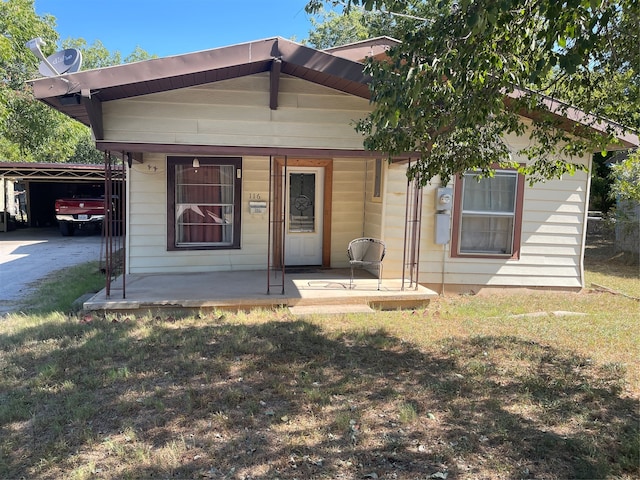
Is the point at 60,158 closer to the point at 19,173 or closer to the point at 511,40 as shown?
the point at 19,173

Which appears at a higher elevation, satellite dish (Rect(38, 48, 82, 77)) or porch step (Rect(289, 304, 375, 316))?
satellite dish (Rect(38, 48, 82, 77))

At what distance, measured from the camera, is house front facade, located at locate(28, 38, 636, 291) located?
565 cm

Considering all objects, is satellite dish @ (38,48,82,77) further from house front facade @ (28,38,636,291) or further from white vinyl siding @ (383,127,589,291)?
white vinyl siding @ (383,127,589,291)

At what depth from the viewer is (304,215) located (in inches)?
328

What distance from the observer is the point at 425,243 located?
741 centimetres

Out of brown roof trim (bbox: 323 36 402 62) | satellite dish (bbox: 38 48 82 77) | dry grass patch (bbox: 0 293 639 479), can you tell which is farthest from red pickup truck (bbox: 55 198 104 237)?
brown roof trim (bbox: 323 36 402 62)

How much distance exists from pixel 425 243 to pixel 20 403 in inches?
226

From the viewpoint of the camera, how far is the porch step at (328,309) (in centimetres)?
590

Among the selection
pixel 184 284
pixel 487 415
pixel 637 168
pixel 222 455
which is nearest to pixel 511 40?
pixel 487 415

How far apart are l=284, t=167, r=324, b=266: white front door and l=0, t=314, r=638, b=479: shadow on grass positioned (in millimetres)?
3475

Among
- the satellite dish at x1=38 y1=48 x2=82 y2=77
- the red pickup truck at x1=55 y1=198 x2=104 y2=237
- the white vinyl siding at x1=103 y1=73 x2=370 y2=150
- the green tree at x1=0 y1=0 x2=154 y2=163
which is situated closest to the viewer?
the satellite dish at x1=38 y1=48 x2=82 y2=77

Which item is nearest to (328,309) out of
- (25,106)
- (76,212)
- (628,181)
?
(628,181)

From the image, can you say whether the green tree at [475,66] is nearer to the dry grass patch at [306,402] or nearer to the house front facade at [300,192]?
the house front facade at [300,192]

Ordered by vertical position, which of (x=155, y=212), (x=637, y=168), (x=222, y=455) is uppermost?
(x=637, y=168)
